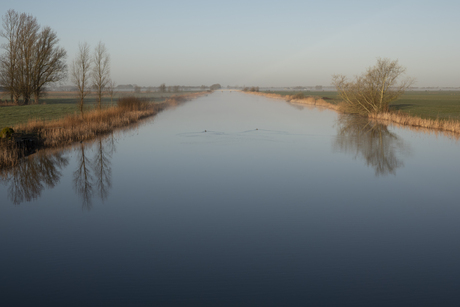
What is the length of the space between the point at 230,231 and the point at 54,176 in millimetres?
6165

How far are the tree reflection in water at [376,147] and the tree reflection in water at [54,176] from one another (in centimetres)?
766

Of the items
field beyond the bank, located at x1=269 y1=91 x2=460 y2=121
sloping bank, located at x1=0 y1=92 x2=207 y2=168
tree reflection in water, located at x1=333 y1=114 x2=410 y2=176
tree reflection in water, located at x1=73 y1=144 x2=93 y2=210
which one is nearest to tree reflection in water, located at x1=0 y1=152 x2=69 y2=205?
tree reflection in water, located at x1=73 y1=144 x2=93 y2=210

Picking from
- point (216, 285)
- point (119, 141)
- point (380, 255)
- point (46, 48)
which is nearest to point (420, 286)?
point (380, 255)

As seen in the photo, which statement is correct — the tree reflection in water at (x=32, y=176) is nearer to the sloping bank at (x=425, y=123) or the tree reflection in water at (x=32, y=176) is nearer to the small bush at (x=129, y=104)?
the small bush at (x=129, y=104)

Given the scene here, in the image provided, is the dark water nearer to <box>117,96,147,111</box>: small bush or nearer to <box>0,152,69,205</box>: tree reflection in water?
<box>0,152,69,205</box>: tree reflection in water

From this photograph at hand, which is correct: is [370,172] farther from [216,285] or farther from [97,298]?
[97,298]

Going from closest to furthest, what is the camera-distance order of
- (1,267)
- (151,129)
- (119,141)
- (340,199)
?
(1,267) → (340,199) → (119,141) → (151,129)

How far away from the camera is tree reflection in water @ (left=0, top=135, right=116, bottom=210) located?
817 cm

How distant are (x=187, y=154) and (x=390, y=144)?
8.74 meters

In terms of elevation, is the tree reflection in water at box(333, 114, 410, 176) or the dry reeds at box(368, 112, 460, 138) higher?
the dry reeds at box(368, 112, 460, 138)

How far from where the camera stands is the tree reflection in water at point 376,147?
11.6 m

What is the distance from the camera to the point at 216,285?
4266 mm

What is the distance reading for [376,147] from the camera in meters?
14.5

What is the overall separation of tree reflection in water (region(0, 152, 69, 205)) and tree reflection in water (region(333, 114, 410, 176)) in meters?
8.95
